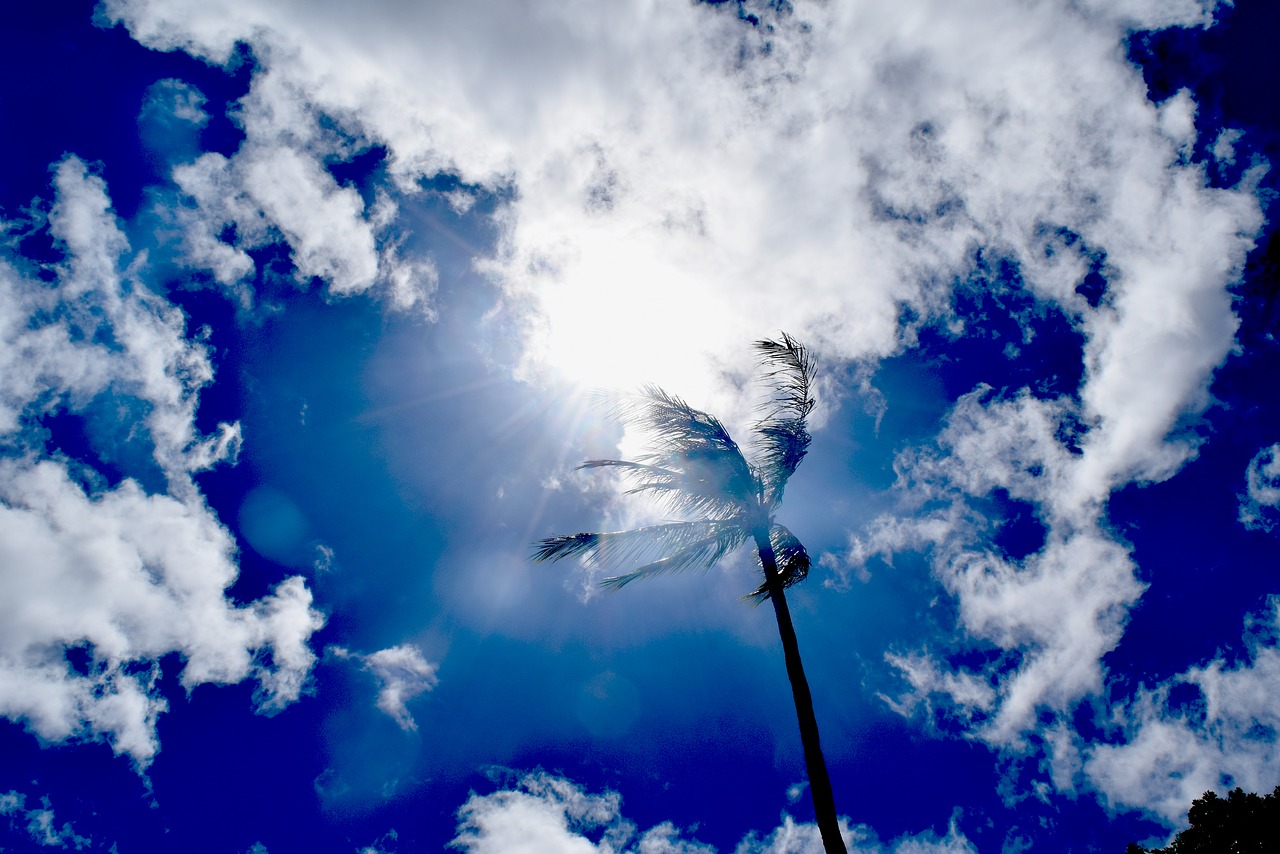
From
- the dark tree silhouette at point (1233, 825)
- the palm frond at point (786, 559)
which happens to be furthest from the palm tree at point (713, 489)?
the dark tree silhouette at point (1233, 825)

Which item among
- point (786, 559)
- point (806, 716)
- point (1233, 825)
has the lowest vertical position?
point (1233, 825)

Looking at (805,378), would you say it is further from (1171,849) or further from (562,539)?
(1171,849)

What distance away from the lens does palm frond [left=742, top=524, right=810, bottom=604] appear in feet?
33.6

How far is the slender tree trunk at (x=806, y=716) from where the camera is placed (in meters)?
7.77

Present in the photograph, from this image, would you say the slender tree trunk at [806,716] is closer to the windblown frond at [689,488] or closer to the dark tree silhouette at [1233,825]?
the windblown frond at [689,488]

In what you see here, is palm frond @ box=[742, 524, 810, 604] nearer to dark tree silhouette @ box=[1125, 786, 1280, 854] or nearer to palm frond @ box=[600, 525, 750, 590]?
palm frond @ box=[600, 525, 750, 590]

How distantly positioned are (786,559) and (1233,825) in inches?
717

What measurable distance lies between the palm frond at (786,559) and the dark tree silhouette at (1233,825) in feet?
58.9

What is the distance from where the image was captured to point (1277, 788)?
55.0ft

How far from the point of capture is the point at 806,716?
28.3ft

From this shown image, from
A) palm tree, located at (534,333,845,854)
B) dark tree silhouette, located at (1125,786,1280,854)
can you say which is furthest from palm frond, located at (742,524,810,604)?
dark tree silhouette, located at (1125,786,1280,854)

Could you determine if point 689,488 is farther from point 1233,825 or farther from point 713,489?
point 1233,825

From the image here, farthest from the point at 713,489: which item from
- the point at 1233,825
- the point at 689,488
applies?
the point at 1233,825

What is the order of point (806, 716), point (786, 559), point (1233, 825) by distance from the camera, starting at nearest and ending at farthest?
point (806, 716) < point (786, 559) < point (1233, 825)
